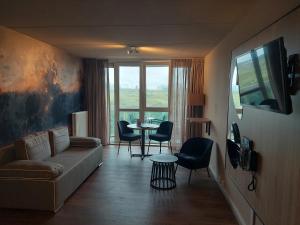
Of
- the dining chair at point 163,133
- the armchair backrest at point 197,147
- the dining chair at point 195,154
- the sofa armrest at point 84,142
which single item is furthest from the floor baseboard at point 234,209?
the sofa armrest at point 84,142

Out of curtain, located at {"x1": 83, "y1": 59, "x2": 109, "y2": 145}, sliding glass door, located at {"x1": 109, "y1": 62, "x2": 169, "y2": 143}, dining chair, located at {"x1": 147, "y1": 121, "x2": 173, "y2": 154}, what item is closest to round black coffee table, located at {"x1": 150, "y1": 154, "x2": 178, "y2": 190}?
dining chair, located at {"x1": 147, "y1": 121, "x2": 173, "y2": 154}

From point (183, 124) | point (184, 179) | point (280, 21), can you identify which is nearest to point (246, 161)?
point (280, 21)

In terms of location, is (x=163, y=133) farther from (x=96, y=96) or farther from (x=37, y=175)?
(x=37, y=175)

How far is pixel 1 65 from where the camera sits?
3.19 metres

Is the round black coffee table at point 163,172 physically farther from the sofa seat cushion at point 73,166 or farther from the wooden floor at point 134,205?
the sofa seat cushion at point 73,166

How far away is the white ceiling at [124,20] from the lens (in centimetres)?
238

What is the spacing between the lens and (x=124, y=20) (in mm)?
2883

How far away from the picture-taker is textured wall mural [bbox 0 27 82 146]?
3309 mm

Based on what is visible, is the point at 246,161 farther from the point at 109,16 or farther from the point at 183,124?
the point at 183,124

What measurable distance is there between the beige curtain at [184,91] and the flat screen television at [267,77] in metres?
3.70

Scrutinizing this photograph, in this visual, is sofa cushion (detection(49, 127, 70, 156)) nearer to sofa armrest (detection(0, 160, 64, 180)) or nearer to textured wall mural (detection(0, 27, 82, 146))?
textured wall mural (detection(0, 27, 82, 146))

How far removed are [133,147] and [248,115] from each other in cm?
438

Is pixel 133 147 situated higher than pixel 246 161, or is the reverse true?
pixel 246 161

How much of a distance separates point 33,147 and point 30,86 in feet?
3.65
